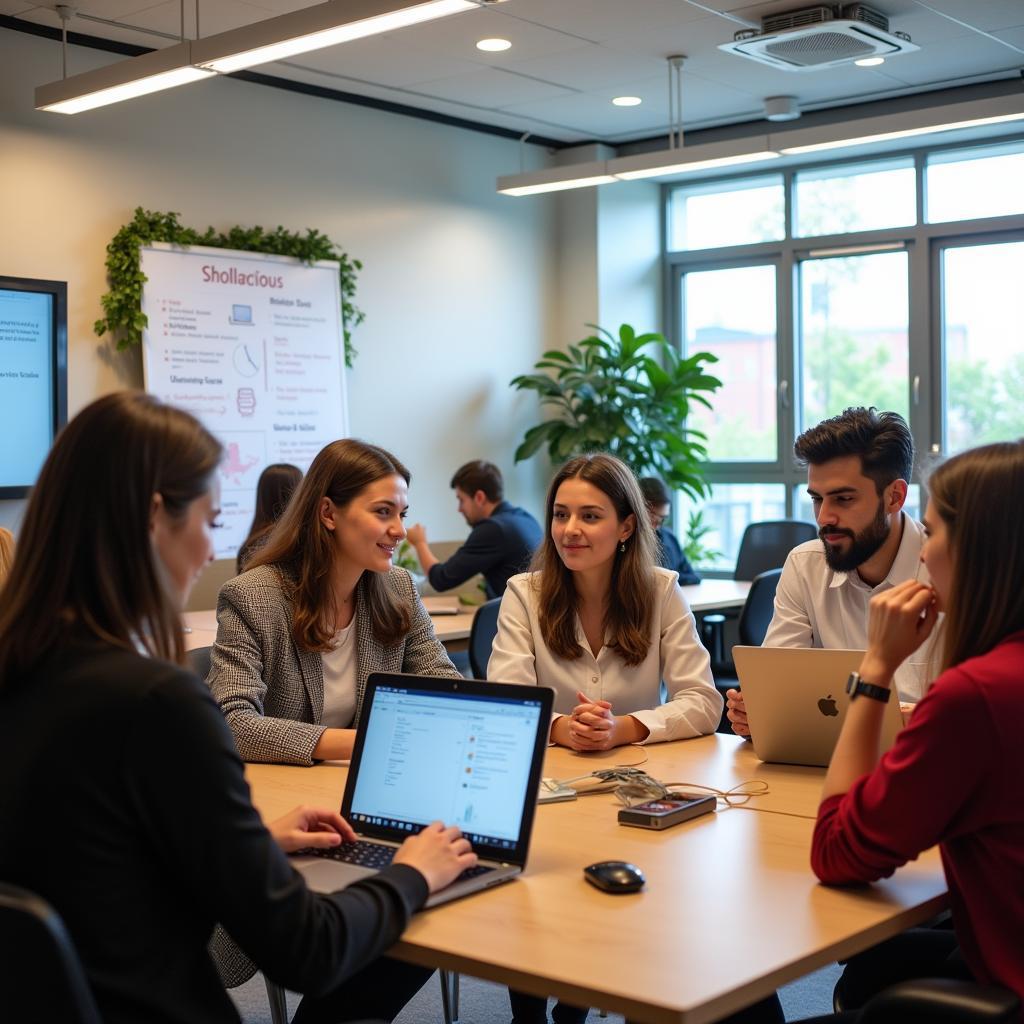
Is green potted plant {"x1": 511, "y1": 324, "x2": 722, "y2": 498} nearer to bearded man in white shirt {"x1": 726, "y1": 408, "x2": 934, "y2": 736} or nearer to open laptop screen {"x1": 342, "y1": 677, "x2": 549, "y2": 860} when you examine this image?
bearded man in white shirt {"x1": 726, "y1": 408, "x2": 934, "y2": 736}

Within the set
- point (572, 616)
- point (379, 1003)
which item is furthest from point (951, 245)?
point (379, 1003)

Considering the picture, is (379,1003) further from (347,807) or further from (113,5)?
(113,5)

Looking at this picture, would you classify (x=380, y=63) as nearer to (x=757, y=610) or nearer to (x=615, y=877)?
(x=757, y=610)

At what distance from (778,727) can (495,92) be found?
4.71 metres

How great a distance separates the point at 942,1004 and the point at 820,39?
14.9 ft

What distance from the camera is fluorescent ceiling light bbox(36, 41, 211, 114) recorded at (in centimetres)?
434

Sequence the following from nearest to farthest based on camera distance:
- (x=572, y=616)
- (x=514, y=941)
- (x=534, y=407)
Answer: (x=514, y=941)
(x=572, y=616)
(x=534, y=407)

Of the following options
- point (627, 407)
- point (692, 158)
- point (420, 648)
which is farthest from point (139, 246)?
point (420, 648)

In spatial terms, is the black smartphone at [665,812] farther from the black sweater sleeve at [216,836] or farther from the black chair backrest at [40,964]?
the black chair backrest at [40,964]

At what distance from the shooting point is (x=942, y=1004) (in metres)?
1.58

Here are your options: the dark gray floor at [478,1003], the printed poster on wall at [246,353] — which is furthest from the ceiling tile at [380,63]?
the dark gray floor at [478,1003]

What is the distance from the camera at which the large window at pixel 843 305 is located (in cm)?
680

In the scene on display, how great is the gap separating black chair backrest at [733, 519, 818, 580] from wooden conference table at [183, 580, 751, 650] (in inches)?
4.0

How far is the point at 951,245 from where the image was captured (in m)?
6.89
